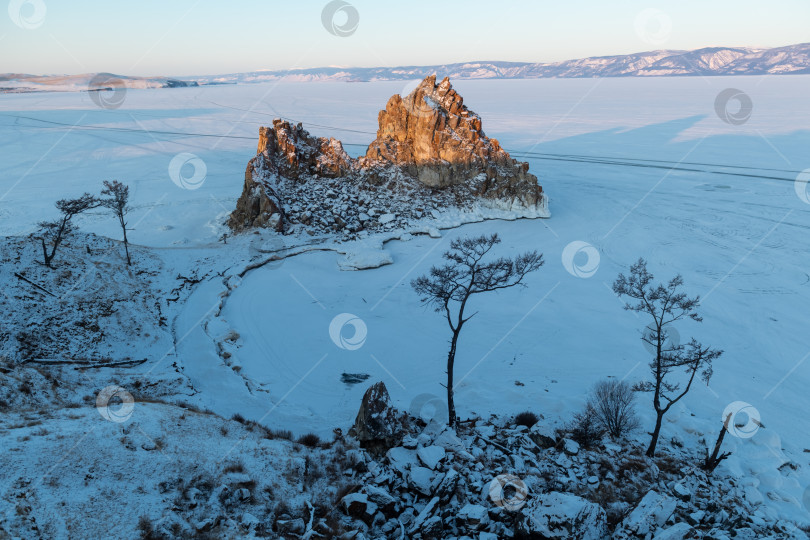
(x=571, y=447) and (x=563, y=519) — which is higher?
(x=563, y=519)

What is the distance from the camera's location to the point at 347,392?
1873 centimetres

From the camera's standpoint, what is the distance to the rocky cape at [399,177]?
121ft

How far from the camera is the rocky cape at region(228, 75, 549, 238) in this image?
3700cm

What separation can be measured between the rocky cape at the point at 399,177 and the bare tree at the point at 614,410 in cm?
2312

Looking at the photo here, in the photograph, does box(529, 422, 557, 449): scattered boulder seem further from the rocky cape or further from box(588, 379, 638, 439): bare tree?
the rocky cape

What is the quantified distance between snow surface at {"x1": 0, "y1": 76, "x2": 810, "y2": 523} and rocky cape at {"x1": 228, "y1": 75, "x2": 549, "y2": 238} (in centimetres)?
312

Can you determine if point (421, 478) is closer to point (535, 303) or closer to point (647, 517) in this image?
point (647, 517)

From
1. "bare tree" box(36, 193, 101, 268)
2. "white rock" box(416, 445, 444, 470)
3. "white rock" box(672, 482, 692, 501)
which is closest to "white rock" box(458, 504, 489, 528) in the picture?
"white rock" box(416, 445, 444, 470)

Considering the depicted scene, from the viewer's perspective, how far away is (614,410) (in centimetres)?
1619

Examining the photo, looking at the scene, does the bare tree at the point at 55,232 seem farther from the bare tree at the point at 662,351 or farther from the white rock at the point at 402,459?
the bare tree at the point at 662,351

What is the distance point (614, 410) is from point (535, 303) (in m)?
10.3

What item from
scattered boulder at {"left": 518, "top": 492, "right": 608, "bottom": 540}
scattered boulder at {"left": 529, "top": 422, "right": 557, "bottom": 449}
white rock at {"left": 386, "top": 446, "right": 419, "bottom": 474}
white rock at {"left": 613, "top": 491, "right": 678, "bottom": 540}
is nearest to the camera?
scattered boulder at {"left": 518, "top": 492, "right": 608, "bottom": 540}

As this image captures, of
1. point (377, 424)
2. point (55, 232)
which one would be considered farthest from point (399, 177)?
point (377, 424)

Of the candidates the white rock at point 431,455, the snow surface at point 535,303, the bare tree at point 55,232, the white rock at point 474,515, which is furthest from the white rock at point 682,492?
the bare tree at point 55,232
